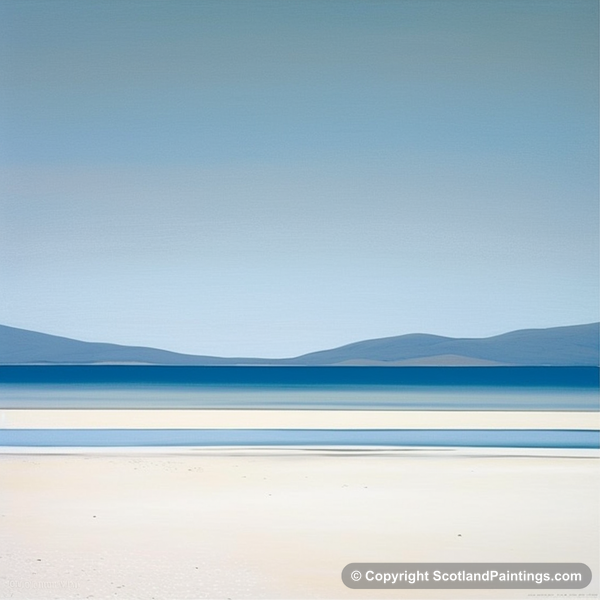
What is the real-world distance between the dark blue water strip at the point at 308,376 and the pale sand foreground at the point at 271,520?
15.4 feet

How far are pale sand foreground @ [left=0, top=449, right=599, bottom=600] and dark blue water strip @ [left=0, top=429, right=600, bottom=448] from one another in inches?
23.0

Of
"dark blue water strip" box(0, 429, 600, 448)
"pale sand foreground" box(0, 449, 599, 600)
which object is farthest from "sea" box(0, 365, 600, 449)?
"pale sand foreground" box(0, 449, 599, 600)

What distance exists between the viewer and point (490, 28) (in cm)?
753

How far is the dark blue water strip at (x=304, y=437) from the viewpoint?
652cm

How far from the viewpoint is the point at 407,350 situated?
374 inches

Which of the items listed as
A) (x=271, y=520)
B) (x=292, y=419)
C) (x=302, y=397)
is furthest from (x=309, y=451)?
(x=302, y=397)

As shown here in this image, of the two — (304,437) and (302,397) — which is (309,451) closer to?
(304,437)

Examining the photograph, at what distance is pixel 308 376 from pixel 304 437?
4.79 meters

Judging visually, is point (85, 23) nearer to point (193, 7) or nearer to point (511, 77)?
point (193, 7)

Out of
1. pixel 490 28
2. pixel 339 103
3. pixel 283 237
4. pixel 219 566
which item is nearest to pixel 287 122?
pixel 339 103

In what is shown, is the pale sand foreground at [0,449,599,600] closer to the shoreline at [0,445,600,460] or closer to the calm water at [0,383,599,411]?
the shoreline at [0,445,600,460]

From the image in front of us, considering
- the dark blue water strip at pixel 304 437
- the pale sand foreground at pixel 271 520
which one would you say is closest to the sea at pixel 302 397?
the dark blue water strip at pixel 304 437

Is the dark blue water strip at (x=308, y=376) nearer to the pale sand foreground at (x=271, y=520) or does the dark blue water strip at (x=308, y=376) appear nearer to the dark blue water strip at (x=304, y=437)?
the dark blue water strip at (x=304, y=437)

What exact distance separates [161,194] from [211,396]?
368 centimetres
